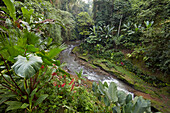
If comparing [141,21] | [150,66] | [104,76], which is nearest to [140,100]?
[104,76]

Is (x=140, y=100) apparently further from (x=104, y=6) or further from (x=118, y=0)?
(x=104, y=6)

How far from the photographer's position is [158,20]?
19.4 feet

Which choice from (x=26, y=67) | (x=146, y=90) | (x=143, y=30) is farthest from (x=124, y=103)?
(x=143, y=30)

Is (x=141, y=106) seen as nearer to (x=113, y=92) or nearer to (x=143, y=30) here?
(x=113, y=92)

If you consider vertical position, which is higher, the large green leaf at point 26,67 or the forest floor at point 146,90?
the large green leaf at point 26,67

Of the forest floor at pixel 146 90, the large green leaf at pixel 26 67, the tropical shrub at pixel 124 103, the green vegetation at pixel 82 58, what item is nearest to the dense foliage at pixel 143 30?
the green vegetation at pixel 82 58

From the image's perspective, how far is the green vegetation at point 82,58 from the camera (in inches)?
30.1

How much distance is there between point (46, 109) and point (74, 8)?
22.7m

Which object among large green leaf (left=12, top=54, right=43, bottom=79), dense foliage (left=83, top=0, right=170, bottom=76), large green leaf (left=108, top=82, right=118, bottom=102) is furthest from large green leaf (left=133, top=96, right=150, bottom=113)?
dense foliage (left=83, top=0, right=170, bottom=76)

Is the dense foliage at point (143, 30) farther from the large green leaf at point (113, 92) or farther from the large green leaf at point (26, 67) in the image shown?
the large green leaf at point (26, 67)

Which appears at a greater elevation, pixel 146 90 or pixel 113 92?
pixel 113 92

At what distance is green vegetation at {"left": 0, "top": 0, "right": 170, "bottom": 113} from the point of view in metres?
0.76

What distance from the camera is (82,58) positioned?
8.73m

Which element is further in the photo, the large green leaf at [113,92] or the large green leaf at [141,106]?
the large green leaf at [113,92]
